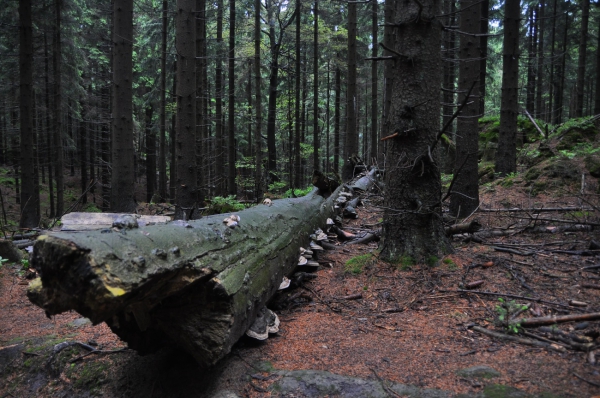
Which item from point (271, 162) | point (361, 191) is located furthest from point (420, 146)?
point (271, 162)

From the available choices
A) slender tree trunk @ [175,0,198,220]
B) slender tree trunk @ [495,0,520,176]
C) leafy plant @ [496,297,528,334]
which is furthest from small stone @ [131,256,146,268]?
slender tree trunk @ [495,0,520,176]

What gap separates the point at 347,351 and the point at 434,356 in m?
0.76

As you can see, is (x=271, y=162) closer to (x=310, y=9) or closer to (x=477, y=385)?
(x=310, y=9)

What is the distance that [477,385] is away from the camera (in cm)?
256

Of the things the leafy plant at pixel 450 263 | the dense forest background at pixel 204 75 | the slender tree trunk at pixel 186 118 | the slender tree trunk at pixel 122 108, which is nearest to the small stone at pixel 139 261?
the dense forest background at pixel 204 75

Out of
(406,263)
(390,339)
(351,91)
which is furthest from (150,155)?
(390,339)

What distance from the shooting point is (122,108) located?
344 inches

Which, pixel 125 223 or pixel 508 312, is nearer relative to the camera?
pixel 125 223

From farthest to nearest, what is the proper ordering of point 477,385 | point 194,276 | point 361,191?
1. point 361,191
2. point 194,276
3. point 477,385

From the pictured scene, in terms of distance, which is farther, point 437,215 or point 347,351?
point 437,215

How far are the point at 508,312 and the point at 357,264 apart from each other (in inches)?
83.4

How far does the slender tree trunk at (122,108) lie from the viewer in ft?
28.2

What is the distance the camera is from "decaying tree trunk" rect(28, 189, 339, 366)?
2.08 metres

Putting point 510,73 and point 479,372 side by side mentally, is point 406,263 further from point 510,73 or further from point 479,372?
point 510,73
